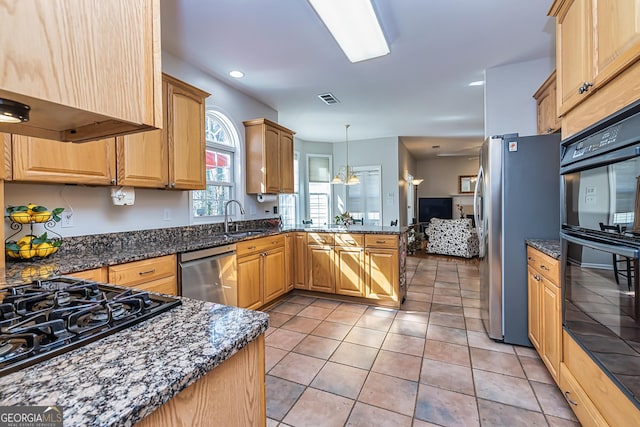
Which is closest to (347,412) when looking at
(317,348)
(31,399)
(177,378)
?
(317,348)

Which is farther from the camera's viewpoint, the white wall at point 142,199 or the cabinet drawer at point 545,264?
the white wall at point 142,199

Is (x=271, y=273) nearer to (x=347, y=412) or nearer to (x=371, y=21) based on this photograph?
(x=347, y=412)

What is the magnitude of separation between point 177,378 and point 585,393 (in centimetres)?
186

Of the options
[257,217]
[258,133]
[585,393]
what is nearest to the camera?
[585,393]

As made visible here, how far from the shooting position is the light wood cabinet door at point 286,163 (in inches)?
165

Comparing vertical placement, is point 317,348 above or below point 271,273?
below

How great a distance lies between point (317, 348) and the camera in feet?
8.02

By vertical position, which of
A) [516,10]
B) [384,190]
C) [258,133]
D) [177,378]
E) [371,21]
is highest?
[516,10]

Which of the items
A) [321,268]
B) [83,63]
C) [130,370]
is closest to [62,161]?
[83,63]

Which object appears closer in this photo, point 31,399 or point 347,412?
point 31,399

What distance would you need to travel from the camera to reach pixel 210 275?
2.50m

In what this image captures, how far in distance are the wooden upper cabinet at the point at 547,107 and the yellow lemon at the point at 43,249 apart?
387 cm

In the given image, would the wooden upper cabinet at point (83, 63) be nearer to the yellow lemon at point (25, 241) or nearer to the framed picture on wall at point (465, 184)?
the yellow lemon at point (25, 241)

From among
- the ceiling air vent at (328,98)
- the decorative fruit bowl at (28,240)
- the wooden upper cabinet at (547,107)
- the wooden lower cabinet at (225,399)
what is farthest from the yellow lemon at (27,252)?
the wooden upper cabinet at (547,107)
